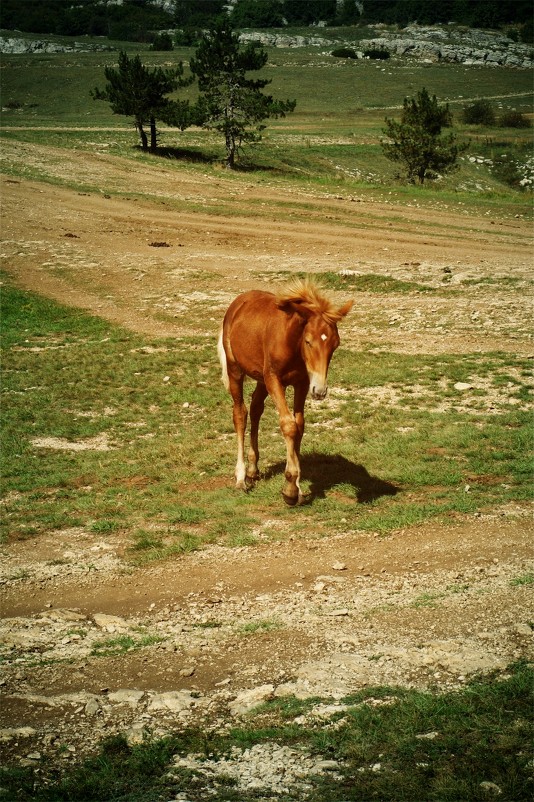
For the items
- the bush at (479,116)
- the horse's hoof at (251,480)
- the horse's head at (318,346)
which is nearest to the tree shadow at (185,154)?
the horse's hoof at (251,480)

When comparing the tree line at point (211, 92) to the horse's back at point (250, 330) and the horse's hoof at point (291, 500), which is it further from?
the horse's hoof at point (291, 500)

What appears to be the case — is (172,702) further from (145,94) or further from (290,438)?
(145,94)

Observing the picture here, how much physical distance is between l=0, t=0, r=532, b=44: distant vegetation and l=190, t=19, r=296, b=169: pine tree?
4076 inches

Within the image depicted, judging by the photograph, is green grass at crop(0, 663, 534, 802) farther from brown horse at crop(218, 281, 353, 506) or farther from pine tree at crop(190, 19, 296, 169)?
pine tree at crop(190, 19, 296, 169)

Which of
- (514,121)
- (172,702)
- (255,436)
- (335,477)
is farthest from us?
(514,121)

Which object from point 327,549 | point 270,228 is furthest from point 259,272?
point 327,549

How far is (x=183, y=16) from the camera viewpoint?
186250 millimetres

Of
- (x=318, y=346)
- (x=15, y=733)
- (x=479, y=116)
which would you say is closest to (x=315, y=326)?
(x=318, y=346)

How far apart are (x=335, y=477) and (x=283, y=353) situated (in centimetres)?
235

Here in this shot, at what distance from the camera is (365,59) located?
139 metres

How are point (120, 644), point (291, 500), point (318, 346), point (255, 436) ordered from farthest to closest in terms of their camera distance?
point (255, 436), point (291, 500), point (318, 346), point (120, 644)

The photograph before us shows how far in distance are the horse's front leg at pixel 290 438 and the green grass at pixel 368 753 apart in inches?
174

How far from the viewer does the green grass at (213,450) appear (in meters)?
11.0

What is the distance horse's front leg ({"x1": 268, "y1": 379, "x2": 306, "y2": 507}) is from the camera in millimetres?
10703
